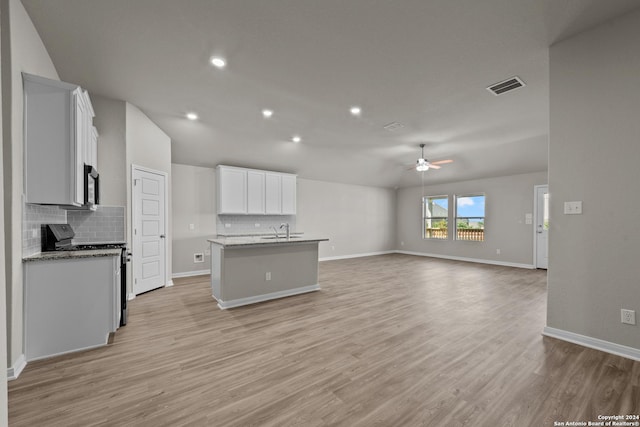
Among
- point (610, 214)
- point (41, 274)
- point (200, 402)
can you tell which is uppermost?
point (610, 214)

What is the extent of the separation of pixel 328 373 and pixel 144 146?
4347 millimetres

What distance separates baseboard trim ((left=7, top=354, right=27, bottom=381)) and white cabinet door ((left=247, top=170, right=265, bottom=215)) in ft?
14.8

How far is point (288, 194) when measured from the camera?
7406mm

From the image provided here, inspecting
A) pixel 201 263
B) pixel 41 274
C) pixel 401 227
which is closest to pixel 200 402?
pixel 41 274

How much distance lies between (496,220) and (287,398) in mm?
7685

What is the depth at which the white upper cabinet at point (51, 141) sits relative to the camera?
2.60 meters

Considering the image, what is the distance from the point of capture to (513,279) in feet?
19.3

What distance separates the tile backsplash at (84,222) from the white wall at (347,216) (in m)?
4.49

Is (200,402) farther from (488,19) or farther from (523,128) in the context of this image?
(523,128)

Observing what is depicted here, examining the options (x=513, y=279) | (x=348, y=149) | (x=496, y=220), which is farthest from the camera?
(x=496, y=220)

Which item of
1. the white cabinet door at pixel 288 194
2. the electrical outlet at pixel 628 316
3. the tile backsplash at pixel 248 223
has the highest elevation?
the white cabinet door at pixel 288 194

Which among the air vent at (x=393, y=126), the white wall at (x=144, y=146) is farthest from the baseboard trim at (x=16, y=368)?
the air vent at (x=393, y=126)

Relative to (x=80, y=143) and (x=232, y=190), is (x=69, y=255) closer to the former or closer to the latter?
(x=80, y=143)

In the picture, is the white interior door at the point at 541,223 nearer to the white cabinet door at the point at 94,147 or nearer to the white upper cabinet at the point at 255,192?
the white upper cabinet at the point at 255,192
